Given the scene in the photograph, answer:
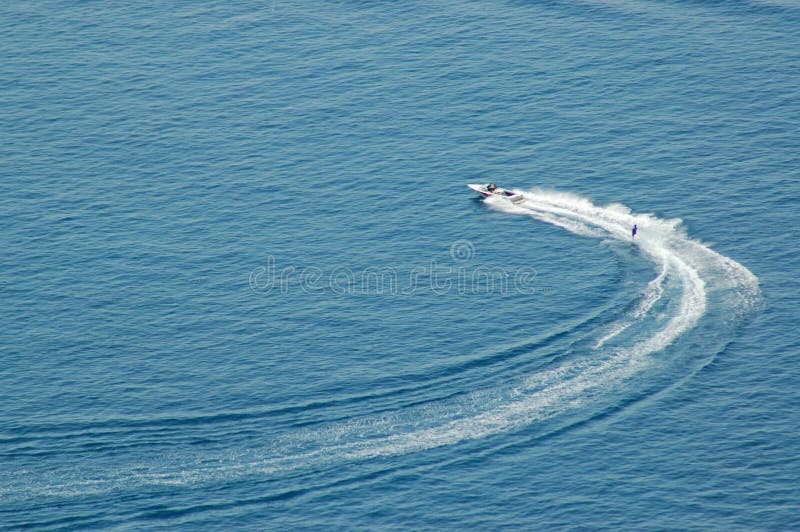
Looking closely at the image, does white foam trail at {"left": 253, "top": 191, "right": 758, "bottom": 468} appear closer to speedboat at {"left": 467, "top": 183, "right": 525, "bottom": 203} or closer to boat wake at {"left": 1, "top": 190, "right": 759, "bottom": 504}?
boat wake at {"left": 1, "top": 190, "right": 759, "bottom": 504}

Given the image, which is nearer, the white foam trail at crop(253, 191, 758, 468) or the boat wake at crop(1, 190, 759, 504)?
the boat wake at crop(1, 190, 759, 504)

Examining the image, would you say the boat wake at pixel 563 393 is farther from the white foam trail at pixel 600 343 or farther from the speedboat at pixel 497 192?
the speedboat at pixel 497 192

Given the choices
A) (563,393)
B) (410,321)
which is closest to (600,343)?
(563,393)

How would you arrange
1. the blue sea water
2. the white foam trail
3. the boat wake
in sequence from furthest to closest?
the white foam trail < the boat wake < the blue sea water

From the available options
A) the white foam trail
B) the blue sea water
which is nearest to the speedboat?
the blue sea water

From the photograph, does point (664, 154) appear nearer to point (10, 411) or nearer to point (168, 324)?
point (168, 324)

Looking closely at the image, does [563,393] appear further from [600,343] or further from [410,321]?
[410,321]

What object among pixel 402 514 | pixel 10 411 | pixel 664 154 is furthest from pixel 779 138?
pixel 10 411
